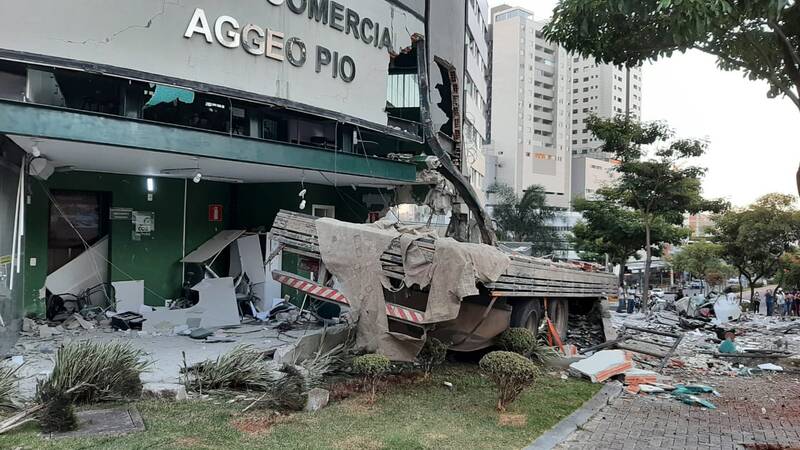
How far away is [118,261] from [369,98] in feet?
19.8

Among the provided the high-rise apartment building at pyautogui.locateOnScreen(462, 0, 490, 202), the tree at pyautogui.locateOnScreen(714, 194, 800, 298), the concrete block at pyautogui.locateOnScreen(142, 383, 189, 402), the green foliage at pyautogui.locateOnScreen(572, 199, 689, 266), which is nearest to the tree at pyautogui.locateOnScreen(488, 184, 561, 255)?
the high-rise apartment building at pyautogui.locateOnScreen(462, 0, 490, 202)

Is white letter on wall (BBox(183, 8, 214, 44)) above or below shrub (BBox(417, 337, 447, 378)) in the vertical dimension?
above

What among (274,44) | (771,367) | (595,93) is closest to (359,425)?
(274,44)

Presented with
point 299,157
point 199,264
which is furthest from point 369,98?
point 199,264

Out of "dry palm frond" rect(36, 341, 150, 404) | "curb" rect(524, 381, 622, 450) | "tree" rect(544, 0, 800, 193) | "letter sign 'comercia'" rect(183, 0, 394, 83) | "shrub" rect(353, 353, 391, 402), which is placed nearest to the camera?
"curb" rect(524, 381, 622, 450)

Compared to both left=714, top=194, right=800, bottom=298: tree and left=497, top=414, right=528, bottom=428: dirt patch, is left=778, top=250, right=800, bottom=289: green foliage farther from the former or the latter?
left=497, top=414, right=528, bottom=428: dirt patch

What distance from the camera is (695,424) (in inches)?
252

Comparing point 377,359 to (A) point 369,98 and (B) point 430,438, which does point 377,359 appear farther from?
(A) point 369,98

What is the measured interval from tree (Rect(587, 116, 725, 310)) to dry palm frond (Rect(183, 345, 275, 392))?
1777cm

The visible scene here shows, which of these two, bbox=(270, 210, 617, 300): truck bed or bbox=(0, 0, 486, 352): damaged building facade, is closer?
bbox=(270, 210, 617, 300): truck bed

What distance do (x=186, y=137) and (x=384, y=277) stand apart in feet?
13.7

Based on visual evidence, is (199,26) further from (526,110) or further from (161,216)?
(526,110)

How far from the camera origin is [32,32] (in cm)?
759

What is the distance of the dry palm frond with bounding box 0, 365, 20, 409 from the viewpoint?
5.34m
